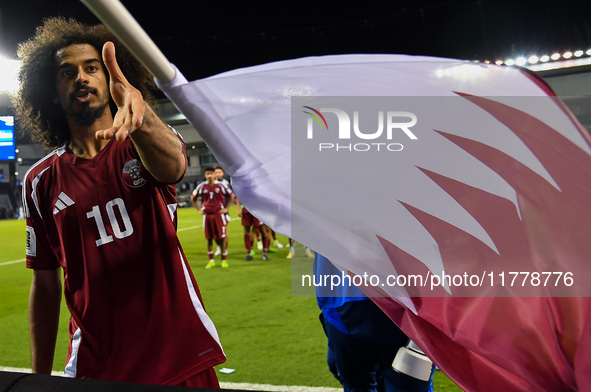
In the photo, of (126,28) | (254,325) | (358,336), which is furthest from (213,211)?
(126,28)

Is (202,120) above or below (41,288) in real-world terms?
above

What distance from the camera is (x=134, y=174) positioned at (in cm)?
145

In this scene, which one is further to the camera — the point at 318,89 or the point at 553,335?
the point at 318,89

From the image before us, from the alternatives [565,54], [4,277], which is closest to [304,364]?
[4,277]

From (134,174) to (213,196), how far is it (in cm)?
774

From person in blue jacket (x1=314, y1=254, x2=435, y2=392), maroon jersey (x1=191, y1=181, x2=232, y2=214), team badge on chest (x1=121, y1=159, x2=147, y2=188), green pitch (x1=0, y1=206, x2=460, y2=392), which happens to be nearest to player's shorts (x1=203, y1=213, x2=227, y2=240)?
maroon jersey (x1=191, y1=181, x2=232, y2=214)

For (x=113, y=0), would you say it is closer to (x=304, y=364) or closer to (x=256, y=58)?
(x=304, y=364)

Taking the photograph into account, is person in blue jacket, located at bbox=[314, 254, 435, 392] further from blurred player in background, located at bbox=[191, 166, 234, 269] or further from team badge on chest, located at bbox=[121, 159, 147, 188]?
blurred player in background, located at bbox=[191, 166, 234, 269]

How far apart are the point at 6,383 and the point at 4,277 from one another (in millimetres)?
8838

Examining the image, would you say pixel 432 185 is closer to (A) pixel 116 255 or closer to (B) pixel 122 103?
(B) pixel 122 103

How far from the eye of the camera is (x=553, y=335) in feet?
3.12

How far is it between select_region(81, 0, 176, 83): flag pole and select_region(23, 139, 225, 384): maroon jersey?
716mm

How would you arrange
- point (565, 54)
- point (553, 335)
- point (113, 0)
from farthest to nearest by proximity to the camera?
point (565, 54)
point (553, 335)
point (113, 0)

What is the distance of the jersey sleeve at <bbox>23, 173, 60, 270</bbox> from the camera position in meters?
1.55
